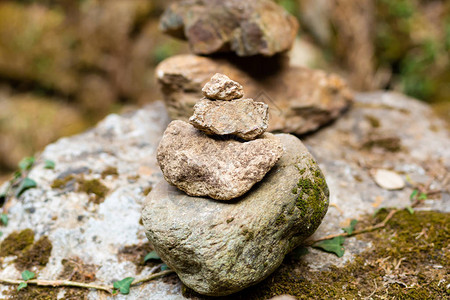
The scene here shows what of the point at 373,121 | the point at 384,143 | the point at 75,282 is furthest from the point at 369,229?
the point at 75,282

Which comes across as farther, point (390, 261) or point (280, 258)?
point (390, 261)

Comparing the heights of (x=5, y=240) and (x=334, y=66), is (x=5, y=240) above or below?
above

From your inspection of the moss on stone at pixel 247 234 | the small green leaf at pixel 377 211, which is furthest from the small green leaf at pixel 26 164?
the small green leaf at pixel 377 211

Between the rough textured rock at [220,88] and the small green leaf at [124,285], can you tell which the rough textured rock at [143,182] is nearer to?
the small green leaf at [124,285]

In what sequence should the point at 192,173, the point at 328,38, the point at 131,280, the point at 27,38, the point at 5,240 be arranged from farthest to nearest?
1. the point at 27,38
2. the point at 328,38
3. the point at 5,240
4. the point at 131,280
5. the point at 192,173

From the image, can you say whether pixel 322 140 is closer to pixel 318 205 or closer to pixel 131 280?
pixel 318 205

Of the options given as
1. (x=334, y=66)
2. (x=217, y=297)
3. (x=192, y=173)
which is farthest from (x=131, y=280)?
(x=334, y=66)
